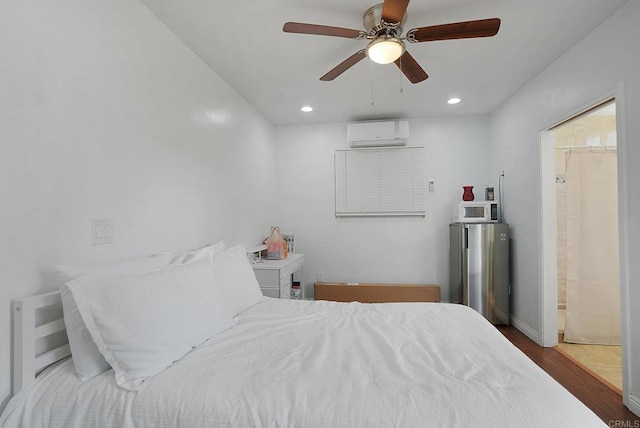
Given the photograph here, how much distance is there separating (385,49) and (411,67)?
386mm

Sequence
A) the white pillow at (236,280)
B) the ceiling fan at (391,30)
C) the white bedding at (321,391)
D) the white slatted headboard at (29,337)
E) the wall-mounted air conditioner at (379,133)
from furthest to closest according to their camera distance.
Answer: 1. the wall-mounted air conditioner at (379,133)
2. the white pillow at (236,280)
3. the ceiling fan at (391,30)
4. the white slatted headboard at (29,337)
5. the white bedding at (321,391)

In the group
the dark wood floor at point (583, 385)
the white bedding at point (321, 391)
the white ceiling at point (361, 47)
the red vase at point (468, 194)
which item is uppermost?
the white ceiling at point (361, 47)

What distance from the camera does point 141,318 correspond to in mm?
1310

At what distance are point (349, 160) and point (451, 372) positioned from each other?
11.2 ft

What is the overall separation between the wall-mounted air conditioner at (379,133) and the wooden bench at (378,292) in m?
1.85

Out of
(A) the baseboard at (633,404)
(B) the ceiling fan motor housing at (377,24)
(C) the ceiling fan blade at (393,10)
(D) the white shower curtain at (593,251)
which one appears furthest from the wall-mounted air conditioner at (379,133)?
(A) the baseboard at (633,404)

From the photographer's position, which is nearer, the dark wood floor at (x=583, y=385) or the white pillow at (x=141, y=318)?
the white pillow at (x=141, y=318)

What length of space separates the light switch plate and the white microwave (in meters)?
3.54

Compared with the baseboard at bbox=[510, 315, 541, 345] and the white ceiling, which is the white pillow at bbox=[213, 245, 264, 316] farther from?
the baseboard at bbox=[510, 315, 541, 345]

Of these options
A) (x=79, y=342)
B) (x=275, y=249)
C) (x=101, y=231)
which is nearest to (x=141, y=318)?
(x=79, y=342)

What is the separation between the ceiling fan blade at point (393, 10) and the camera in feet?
5.37

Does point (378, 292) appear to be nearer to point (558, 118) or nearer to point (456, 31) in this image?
point (558, 118)

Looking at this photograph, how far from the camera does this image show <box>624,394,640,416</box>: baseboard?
1970 millimetres

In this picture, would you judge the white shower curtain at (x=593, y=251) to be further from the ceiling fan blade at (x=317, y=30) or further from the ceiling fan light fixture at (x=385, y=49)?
the ceiling fan blade at (x=317, y=30)
